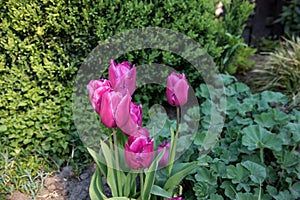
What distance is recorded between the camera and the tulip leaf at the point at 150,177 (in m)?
1.52

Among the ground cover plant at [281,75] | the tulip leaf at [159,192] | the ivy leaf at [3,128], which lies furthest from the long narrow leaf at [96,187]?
the ground cover plant at [281,75]

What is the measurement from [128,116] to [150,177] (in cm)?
35

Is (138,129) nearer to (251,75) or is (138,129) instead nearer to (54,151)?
(54,151)

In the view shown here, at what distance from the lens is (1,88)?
2.38m

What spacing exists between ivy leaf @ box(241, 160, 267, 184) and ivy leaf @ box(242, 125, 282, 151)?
0.12m

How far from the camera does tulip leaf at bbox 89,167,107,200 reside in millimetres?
1614

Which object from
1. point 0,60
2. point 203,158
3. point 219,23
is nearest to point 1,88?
point 0,60

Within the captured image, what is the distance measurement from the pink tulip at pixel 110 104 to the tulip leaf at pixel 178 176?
47 cm

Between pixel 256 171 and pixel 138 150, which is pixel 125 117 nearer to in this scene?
pixel 138 150

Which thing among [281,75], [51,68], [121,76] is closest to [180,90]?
[121,76]

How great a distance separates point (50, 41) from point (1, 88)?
41 centimetres

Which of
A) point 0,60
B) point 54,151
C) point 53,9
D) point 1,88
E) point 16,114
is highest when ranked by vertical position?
→ point 53,9

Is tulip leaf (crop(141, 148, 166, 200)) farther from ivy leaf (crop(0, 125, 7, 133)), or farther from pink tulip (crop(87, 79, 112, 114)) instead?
ivy leaf (crop(0, 125, 7, 133))

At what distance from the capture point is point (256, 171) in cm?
197
